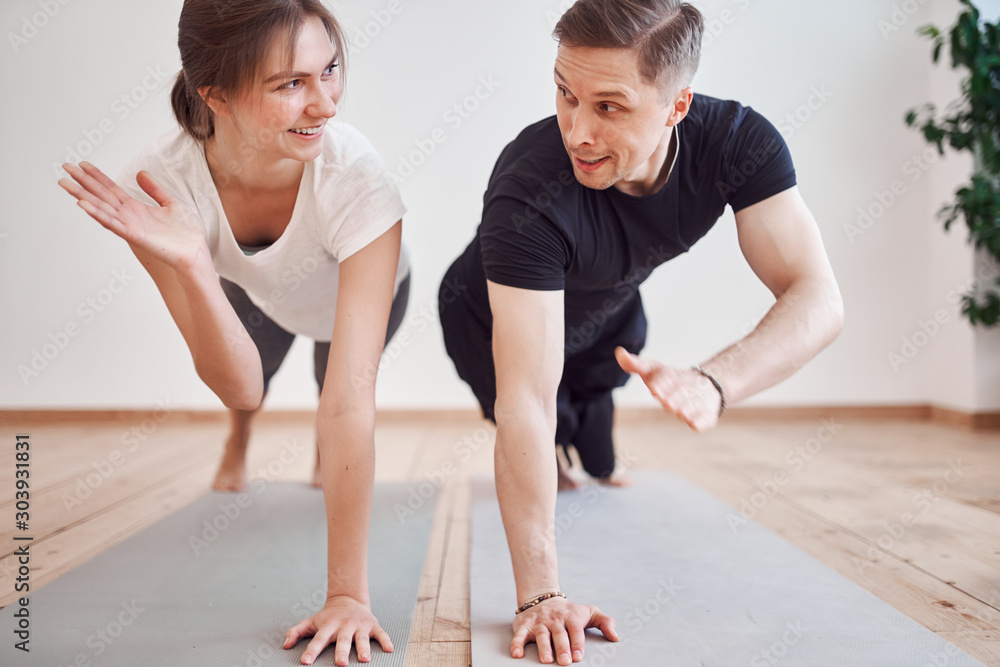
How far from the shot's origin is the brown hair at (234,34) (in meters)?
1.19

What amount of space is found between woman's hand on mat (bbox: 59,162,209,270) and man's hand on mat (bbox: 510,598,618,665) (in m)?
0.77

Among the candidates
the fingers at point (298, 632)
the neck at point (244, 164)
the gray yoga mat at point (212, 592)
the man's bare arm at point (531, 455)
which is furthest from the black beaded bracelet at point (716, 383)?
the neck at point (244, 164)

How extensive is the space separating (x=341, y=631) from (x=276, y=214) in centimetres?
79

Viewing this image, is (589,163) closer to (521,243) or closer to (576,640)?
(521,243)

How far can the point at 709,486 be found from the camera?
239 centimetres

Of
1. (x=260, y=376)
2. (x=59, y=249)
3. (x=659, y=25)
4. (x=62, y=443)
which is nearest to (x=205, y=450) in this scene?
(x=62, y=443)

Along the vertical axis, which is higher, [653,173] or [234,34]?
[234,34]

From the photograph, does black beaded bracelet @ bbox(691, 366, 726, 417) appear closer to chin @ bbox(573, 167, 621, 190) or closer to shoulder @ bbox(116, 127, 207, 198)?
chin @ bbox(573, 167, 621, 190)

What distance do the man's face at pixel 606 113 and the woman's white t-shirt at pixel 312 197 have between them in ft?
1.20

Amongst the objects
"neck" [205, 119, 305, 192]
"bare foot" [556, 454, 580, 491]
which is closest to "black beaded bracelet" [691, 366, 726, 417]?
"neck" [205, 119, 305, 192]

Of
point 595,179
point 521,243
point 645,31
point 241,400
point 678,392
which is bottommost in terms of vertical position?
point 241,400

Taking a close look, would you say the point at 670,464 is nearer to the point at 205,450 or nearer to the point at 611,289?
the point at 611,289

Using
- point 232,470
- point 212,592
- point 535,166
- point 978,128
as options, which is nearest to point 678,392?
point 535,166

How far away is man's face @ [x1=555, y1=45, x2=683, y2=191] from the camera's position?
47.4 inches
